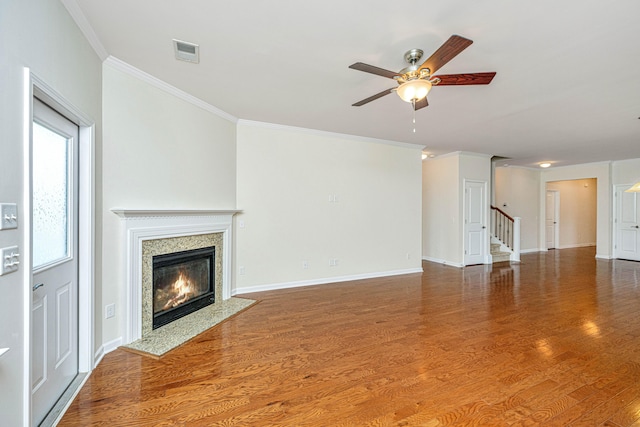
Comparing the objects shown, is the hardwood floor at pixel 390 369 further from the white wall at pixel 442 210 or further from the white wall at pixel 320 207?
the white wall at pixel 442 210

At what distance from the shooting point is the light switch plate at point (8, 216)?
Answer: 1.30 meters

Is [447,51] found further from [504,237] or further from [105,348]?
[504,237]

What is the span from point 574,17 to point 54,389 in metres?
4.27

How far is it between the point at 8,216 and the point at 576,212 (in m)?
13.4

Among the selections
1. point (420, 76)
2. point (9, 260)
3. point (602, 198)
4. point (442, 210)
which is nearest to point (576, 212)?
point (602, 198)

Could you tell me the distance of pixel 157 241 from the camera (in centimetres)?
308

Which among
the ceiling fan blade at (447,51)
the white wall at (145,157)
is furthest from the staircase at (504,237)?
the white wall at (145,157)

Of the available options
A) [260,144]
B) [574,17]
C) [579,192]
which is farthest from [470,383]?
[579,192]

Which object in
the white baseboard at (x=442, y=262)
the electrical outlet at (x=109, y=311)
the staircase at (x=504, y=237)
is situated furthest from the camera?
the staircase at (x=504, y=237)

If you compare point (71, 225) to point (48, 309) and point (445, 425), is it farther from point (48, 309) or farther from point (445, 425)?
point (445, 425)

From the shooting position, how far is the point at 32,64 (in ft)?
5.00

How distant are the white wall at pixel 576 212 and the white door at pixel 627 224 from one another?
198 centimetres

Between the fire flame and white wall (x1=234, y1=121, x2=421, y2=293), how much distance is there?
88 cm

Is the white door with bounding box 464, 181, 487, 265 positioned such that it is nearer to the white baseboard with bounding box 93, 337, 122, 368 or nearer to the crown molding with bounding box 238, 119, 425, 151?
the crown molding with bounding box 238, 119, 425, 151
